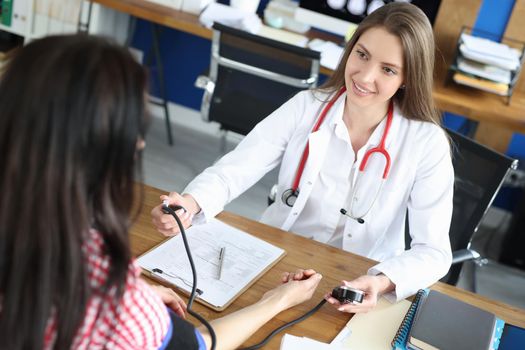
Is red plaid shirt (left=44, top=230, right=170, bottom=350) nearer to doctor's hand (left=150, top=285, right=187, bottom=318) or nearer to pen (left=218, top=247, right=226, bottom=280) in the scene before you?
doctor's hand (left=150, top=285, right=187, bottom=318)

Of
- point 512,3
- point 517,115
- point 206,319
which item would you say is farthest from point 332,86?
point 512,3

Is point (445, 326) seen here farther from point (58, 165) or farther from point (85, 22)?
point (85, 22)

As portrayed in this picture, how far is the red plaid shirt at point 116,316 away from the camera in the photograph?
30.0 inches

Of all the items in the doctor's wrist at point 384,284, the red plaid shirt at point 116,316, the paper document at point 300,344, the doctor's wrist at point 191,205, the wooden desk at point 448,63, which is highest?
the wooden desk at point 448,63

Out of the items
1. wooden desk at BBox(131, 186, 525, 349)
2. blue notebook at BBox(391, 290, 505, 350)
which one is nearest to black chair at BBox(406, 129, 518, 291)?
wooden desk at BBox(131, 186, 525, 349)

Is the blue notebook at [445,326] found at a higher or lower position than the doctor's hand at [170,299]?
higher

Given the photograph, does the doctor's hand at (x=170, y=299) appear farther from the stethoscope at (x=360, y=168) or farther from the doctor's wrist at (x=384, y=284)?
the stethoscope at (x=360, y=168)

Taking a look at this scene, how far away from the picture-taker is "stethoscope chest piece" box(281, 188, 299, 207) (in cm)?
164

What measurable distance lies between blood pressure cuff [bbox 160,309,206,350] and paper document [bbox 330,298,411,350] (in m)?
0.29

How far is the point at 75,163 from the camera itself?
0.69 metres

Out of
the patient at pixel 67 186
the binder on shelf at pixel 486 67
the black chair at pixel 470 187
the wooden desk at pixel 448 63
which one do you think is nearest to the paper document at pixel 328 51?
the wooden desk at pixel 448 63

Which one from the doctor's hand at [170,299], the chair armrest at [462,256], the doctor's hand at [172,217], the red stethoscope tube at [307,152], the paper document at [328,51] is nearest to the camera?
the doctor's hand at [170,299]

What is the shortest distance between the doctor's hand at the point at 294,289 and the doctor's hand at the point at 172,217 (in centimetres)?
25

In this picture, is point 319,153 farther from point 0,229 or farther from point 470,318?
point 0,229
